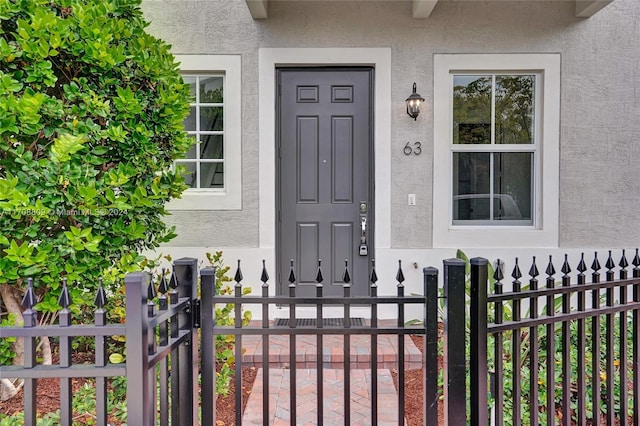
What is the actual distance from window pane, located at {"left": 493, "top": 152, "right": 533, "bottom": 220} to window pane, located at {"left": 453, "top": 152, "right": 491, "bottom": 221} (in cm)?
10

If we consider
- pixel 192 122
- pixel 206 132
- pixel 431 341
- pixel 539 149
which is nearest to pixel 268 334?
pixel 431 341

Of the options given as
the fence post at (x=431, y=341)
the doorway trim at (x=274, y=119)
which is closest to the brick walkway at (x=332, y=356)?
the doorway trim at (x=274, y=119)

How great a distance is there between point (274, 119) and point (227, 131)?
533 millimetres

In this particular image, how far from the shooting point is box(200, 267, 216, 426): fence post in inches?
68.6

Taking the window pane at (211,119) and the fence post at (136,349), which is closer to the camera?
the fence post at (136,349)

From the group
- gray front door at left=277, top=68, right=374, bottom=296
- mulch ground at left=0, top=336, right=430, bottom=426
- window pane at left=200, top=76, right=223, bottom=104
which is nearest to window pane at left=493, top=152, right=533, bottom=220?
gray front door at left=277, top=68, right=374, bottom=296

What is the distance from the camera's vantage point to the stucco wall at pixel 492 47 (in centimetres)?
423

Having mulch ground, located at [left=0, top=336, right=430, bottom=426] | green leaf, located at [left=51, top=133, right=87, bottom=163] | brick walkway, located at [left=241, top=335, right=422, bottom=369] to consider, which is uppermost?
green leaf, located at [left=51, top=133, right=87, bottom=163]

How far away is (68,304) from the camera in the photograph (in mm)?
1406

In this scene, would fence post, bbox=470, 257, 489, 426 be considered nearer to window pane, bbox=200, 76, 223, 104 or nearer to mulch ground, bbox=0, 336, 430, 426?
mulch ground, bbox=0, 336, 430, 426

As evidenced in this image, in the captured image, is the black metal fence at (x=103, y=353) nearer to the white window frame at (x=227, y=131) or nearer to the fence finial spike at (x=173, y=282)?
the fence finial spike at (x=173, y=282)

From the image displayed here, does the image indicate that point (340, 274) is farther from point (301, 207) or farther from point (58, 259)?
point (58, 259)

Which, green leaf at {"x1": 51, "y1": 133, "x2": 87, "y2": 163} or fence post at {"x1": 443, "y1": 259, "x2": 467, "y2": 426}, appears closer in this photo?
fence post at {"x1": 443, "y1": 259, "x2": 467, "y2": 426}

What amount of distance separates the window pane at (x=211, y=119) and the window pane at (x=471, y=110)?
→ 8.62 ft
